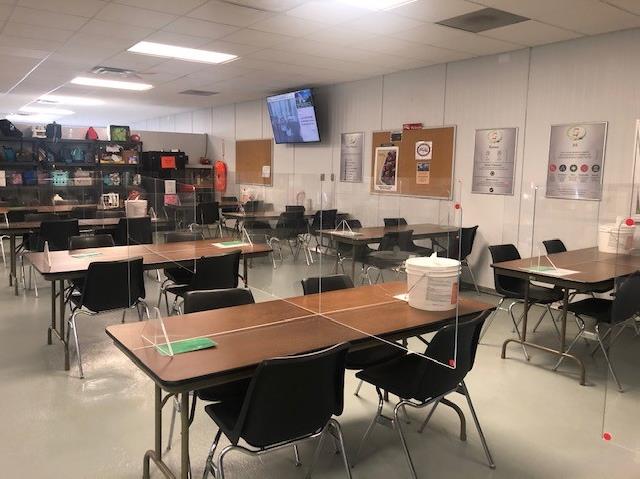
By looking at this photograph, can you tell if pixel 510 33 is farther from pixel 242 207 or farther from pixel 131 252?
pixel 131 252

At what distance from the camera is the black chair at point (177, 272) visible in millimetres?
4547

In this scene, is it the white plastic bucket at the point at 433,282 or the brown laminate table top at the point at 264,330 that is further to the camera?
the white plastic bucket at the point at 433,282

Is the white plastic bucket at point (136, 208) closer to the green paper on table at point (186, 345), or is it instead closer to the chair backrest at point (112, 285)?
the chair backrest at point (112, 285)

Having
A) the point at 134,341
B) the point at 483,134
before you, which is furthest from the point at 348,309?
the point at 483,134

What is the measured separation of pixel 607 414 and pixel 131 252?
12.5 feet

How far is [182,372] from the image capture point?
1.98 m

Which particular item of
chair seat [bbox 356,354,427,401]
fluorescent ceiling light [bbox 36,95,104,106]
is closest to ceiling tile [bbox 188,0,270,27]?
chair seat [bbox 356,354,427,401]

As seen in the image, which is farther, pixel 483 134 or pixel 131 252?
pixel 483 134

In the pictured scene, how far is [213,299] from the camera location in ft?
9.93

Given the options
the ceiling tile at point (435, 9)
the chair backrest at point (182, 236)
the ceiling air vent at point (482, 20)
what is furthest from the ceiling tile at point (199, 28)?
the ceiling air vent at point (482, 20)

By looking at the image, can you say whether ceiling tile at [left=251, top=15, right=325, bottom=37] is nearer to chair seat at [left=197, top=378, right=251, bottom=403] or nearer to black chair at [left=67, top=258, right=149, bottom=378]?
black chair at [left=67, top=258, right=149, bottom=378]

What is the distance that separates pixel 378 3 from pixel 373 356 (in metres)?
2.98

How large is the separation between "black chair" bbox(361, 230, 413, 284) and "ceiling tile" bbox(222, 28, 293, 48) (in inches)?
98.6

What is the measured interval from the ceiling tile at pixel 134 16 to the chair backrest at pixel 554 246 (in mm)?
4136
